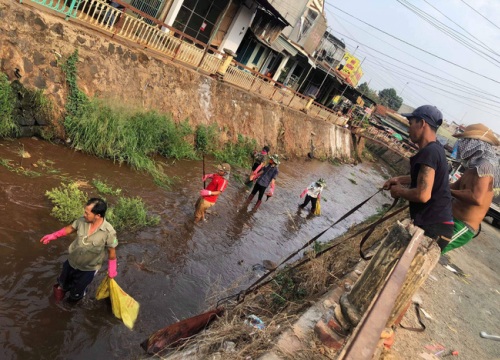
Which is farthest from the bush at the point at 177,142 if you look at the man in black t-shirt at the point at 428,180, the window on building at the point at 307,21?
the window on building at the point at 307,21

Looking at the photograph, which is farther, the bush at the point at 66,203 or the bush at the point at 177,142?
the bush at the point at 177,142

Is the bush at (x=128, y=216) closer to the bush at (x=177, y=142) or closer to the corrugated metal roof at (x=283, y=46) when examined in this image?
the bush at (x=177, y=142)

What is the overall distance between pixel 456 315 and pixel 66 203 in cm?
671

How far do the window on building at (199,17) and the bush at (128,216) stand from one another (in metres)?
11.7

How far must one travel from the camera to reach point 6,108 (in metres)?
7.29

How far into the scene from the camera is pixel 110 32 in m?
10.2

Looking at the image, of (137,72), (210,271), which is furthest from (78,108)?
(210,271)

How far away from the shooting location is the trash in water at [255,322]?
3.55 metres

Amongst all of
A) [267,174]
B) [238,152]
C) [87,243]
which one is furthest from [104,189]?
[238,152]

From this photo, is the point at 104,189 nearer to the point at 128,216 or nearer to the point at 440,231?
the point at 128,216

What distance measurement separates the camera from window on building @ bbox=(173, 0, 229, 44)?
1594cm

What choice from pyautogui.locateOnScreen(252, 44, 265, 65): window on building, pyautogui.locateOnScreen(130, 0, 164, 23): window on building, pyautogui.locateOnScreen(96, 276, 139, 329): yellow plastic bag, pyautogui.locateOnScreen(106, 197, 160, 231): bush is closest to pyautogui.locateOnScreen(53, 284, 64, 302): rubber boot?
pyautogui.locateOnScreen(96, 276, 139, 329): yellow plastic bag

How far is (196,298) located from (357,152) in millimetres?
27287

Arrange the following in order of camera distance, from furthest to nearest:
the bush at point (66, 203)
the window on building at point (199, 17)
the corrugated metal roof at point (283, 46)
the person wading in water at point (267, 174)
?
the corrugated metal roof at point (283, 46), the window on building at point (199, 17), the person wading in water at point (267, 174), the bush at point (66, 203)
